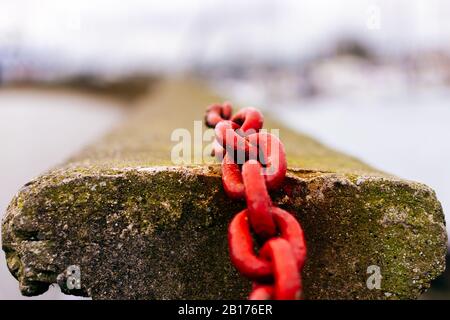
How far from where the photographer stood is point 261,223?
4.92 ft

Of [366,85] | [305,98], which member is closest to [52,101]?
[305,98]

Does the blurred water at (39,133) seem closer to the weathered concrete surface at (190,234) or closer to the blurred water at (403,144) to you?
the weathered concrete surface at (190,234)

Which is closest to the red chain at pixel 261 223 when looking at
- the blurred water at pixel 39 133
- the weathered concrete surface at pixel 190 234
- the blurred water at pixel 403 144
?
the weathered concrete surface at pixel 190 234

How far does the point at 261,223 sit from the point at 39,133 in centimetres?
964

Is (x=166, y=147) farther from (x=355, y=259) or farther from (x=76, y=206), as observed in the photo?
(x=355, y=259)

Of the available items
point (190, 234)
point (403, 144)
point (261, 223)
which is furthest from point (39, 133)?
point (261, 223)

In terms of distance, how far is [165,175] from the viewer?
186 centimetres

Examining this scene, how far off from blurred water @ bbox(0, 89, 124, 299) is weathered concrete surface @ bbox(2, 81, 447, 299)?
2404mm

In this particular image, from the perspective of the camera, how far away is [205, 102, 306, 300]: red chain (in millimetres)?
1370

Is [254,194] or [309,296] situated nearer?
[254,194]

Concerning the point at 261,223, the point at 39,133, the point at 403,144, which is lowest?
the point at 403,144

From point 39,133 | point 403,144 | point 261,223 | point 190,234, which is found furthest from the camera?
point 39,133

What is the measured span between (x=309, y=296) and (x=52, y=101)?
16.0 meters

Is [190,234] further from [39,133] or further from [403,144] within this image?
[39,133]
